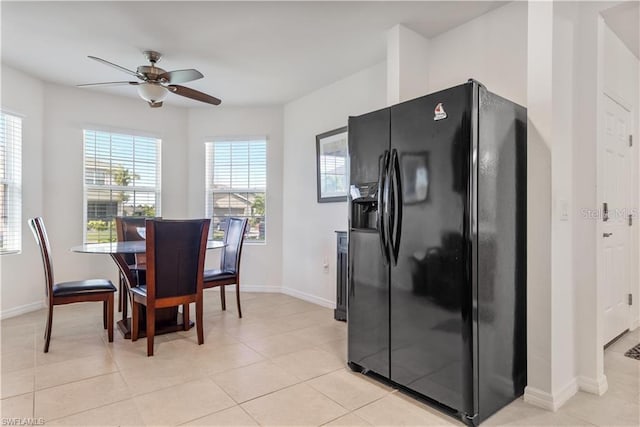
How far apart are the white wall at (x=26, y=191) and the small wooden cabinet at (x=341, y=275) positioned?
11.0 feet

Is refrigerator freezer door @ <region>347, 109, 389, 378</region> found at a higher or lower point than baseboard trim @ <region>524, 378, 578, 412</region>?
higher

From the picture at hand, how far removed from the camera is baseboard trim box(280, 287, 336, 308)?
4179 mm

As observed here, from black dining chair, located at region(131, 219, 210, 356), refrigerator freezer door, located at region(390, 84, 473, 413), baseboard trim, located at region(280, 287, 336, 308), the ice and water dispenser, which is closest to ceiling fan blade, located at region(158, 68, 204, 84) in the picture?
black dining chair, located at region(131, 219, 210, 356)

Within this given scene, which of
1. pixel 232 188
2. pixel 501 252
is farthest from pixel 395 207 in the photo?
pixel 232 188

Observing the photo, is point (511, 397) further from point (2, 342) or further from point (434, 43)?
point (2, 342)

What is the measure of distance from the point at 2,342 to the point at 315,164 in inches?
133

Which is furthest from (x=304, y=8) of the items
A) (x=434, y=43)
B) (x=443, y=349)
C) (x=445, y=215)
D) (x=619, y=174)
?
(x=619, y=174)

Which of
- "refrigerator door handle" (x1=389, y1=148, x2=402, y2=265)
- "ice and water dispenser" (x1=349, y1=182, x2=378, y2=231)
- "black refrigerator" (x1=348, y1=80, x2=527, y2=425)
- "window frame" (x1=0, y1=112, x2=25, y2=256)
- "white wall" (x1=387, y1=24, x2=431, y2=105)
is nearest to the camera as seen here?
"black refrigerator" (x1=348, y1=80, x2=527, y2=425)

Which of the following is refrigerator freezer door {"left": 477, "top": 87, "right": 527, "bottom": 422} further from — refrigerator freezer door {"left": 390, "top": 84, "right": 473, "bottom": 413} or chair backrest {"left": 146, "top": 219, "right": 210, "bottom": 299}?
chair backrest {"left": 146, "top": 219, "right": 210, "bottom": 299}

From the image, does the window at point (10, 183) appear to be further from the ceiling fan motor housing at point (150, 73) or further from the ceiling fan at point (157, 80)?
the ceiling fan motor housing at point (150, 73)

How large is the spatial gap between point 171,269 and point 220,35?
1.98 meters

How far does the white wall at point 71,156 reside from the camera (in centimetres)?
422

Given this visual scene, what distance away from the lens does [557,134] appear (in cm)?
206

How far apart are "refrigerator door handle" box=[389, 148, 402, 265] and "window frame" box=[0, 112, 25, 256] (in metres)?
3.99
